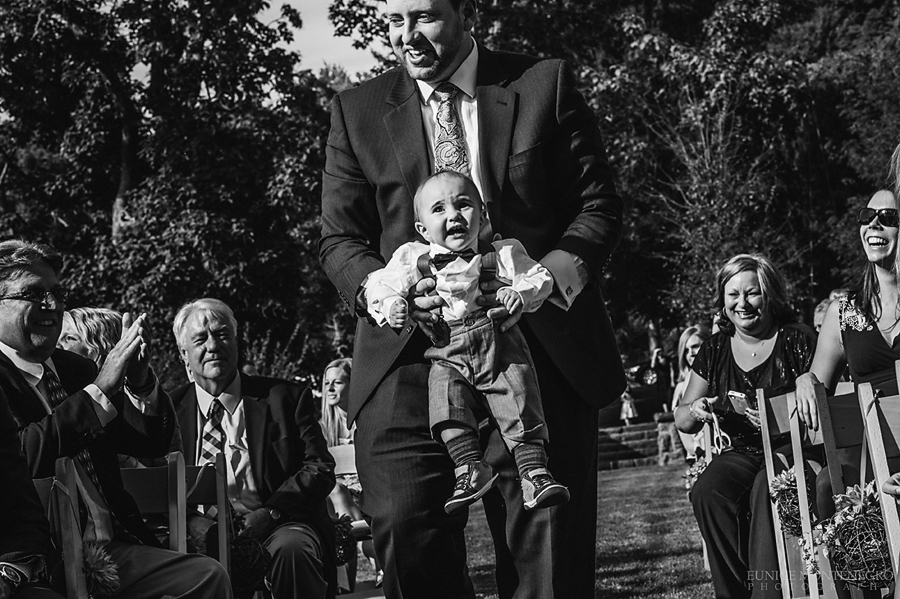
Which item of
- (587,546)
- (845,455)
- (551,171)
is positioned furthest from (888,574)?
(551,171)

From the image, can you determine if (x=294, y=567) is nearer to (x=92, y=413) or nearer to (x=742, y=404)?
(x=92, y=413)

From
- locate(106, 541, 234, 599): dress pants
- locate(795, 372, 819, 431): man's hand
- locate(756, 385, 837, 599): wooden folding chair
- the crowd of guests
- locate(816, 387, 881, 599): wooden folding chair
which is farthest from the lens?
the crowd of guests

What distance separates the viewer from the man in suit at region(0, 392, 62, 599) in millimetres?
3631

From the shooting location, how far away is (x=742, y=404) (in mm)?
6367

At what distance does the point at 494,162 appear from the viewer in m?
3.12

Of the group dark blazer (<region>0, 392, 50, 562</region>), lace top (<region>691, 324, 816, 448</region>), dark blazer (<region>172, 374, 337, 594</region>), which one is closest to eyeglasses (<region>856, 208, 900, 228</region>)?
lace top (<region>691, 324, 816, 448</region>)

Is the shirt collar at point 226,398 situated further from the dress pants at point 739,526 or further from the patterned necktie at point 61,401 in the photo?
the dress pants at point 739,526

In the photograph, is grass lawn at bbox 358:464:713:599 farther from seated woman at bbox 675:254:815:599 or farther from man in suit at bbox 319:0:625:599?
man in suit at bbox 319:0:625:599

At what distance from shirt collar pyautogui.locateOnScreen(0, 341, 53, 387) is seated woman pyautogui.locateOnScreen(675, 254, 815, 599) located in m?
3.41

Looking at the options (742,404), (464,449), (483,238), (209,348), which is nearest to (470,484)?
(464,449)

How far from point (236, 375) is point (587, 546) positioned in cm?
327

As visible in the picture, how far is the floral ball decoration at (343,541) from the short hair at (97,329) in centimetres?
146

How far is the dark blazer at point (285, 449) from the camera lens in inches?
224

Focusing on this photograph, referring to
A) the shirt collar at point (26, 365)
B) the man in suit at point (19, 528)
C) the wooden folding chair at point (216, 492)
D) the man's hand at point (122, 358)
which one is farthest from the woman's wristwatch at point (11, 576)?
the wooden folding chair at point (216, 492)
